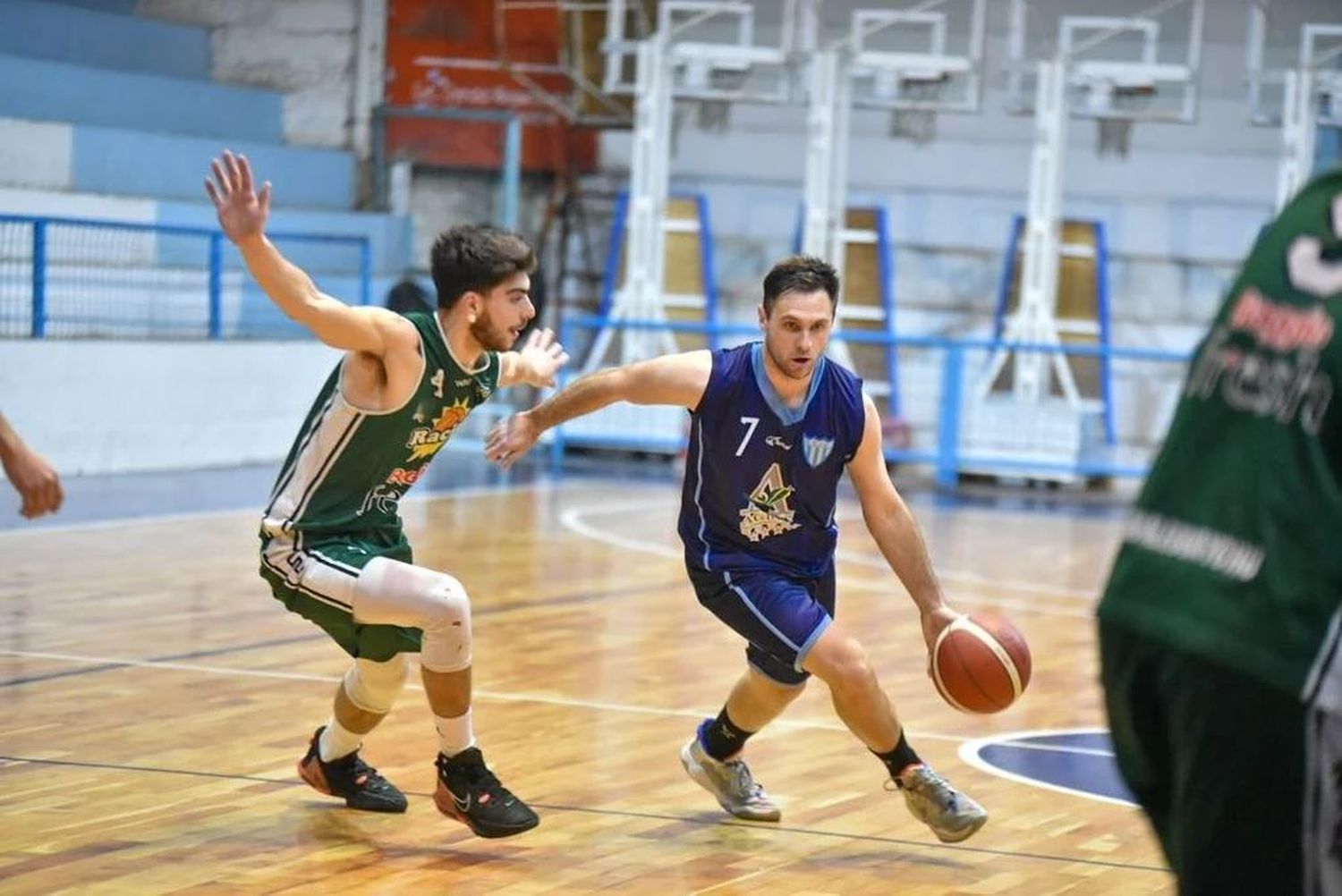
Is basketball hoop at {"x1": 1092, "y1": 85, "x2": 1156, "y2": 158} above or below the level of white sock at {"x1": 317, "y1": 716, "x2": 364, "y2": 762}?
above

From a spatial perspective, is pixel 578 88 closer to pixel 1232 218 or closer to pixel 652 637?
pixel 1232 218

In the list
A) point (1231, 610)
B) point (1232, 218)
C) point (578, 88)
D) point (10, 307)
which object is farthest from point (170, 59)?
point (1231, 610)

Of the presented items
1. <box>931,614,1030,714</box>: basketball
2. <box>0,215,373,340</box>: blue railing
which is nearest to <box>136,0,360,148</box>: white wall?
<box>0,215,373,340</box>: blue railing

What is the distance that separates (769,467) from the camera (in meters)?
5.94

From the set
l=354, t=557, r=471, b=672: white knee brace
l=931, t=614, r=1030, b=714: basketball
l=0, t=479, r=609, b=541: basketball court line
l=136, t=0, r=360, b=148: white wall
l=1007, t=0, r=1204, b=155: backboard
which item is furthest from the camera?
l=136, t=0, r=360, b=148: white wall

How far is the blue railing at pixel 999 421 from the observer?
1708 centimetres

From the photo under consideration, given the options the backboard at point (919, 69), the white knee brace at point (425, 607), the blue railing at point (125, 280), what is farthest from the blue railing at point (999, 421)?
the white knee brace at point (425, 607)

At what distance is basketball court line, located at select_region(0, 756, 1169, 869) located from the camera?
5.79 metres

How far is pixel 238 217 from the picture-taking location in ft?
16.8

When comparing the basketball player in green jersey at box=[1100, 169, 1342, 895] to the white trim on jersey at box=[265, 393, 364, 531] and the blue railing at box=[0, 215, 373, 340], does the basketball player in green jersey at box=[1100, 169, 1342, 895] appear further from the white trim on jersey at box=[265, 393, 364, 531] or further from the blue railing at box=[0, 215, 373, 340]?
the blue railing at box=[0, 215, 373, 340]

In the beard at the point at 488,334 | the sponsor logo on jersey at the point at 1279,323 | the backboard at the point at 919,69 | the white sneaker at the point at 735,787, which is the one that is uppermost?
the backboard at the point at 919,69

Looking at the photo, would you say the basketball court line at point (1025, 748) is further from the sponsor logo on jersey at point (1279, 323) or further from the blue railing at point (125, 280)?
the blue railing at point (125, 280)

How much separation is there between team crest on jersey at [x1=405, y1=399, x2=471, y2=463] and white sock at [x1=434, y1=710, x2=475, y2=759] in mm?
702

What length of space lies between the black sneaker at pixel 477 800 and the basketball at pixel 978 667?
1.12m
